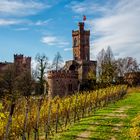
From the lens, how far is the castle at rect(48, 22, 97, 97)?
5881 centimetres

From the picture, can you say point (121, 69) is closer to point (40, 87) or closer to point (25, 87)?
point (40, 87)

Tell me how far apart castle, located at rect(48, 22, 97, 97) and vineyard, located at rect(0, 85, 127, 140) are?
1298cm

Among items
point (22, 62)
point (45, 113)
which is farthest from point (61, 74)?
point (45, 113)

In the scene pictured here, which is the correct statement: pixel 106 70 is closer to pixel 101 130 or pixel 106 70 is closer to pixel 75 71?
pixel 75 71

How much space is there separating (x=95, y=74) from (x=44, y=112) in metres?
43.1

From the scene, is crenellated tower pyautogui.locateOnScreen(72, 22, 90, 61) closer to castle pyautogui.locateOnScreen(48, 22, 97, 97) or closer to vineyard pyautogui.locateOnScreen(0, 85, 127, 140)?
castle pyautogui.locateOnScreen(48, 22, 97, 97)

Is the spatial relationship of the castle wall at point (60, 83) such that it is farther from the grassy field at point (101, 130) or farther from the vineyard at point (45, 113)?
the grassy field at point (101, 130)

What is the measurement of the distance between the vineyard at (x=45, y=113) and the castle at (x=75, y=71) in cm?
1298

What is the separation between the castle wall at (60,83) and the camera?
5823 cm

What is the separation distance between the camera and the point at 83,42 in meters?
80.3

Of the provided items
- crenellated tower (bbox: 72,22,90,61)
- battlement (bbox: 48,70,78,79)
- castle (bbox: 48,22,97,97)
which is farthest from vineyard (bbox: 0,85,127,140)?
crenellated tower (bbox: 72,22,90,61)

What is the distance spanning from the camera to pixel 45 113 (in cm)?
2353

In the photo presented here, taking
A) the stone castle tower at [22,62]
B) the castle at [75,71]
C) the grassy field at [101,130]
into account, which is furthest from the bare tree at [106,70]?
the grassy field at [101,130]

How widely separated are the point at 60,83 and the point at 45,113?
35.8m
